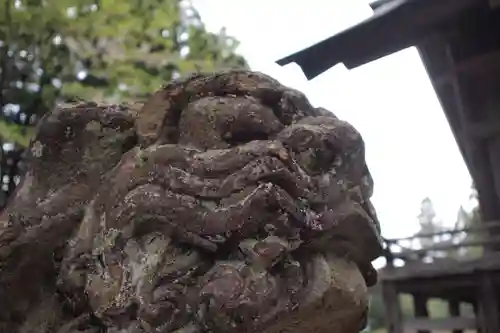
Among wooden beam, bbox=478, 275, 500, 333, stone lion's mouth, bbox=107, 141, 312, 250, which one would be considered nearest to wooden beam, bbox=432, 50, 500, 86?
wooden beam, bbox=478, 275, 500, 333

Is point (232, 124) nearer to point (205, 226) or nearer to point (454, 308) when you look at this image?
point (205, 226)

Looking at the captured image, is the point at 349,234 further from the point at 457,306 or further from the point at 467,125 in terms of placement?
the point at 457,306

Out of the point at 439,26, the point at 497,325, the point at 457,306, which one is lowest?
the point at 457,306

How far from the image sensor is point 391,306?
436 cm

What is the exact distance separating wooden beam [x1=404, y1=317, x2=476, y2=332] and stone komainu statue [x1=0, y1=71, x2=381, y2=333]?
347 cm

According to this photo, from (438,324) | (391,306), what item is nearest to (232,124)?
(391,306)

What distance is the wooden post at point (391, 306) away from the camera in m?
4.35

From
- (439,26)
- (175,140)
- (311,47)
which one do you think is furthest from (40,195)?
(439,26)

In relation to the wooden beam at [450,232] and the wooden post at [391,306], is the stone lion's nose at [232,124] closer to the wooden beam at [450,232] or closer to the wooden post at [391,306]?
the wooden beam at [450,232]

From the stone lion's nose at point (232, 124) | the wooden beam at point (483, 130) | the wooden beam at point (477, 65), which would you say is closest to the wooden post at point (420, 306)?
the wooden beam at point (483, 130)

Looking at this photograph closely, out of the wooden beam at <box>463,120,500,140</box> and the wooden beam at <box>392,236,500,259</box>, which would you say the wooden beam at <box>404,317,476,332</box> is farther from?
the wooden beam at <box>463,120,500,140</box>

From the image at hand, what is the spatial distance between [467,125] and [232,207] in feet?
10.3

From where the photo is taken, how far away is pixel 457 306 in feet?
15.5

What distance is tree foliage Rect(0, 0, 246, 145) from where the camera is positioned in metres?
2.63
